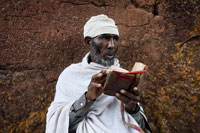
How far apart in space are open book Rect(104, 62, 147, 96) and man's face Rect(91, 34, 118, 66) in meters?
0.34

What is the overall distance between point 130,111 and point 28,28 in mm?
1495

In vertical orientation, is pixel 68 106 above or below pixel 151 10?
below

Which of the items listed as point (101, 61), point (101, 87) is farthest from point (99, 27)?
point (101, 87)

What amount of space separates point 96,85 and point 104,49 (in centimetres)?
40

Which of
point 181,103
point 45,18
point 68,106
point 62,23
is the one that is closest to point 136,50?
point 181,103

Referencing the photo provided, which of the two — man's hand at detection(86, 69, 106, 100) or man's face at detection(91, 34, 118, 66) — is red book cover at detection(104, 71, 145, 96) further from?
man's face at detection(91, 34, 118, 66)

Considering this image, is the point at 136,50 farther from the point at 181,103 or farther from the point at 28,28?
the point at 28,28

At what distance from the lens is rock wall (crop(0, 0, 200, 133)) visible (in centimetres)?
183

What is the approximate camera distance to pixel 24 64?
186 centimetres

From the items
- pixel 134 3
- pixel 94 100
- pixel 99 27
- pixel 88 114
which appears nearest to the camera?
pixel 94 100

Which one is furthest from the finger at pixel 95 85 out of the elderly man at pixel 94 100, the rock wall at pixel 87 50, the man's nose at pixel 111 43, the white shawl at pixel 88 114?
the rock wall at pixel 87 50

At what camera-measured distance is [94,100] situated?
3.40 ft

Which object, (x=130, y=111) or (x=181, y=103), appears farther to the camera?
(x=181, y=103)

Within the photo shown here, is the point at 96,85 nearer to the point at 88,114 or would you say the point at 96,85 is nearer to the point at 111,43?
the point at 88,114
